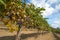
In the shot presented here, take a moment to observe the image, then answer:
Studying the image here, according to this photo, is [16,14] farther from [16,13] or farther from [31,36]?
[31,36]

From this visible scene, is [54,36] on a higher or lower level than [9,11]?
lower

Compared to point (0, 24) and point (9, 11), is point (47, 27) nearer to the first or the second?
point (9, 11)

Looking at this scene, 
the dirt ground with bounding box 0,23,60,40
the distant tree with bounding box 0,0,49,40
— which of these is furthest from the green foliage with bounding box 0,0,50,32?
the dirt ground with bounding box 0,23,60,40

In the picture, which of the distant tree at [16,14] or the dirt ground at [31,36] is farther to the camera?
the dirt ground at [31,36]

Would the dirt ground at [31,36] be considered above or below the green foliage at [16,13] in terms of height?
below

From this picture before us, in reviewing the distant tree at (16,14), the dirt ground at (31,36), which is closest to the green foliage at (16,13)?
the distant tree at (16,14)

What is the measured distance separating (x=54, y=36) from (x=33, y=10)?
39.3 feet

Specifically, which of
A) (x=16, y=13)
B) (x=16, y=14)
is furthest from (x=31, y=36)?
(x=16, y=13)

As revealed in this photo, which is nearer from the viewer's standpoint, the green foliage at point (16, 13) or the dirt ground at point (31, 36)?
the green foliage at point (16, 13)

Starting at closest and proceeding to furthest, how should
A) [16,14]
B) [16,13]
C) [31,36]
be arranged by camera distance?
[16,13]
[16,14]
[31,36]

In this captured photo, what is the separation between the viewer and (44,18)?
38531mm

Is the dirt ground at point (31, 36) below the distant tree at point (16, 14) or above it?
below

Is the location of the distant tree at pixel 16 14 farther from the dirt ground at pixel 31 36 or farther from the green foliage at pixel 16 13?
the dirt ground at pixel 31 36

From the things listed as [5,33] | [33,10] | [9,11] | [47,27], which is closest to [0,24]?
[5,33]
